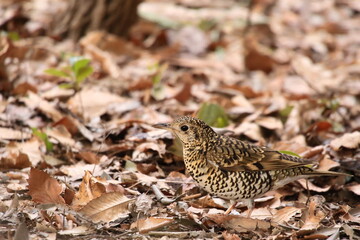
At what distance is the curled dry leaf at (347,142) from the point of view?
5858 millimetres

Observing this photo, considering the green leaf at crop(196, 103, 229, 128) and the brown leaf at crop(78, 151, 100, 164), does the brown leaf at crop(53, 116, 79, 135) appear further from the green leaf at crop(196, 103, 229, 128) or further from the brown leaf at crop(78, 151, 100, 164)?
the green leaf at crop(196, 103, 229, 128)

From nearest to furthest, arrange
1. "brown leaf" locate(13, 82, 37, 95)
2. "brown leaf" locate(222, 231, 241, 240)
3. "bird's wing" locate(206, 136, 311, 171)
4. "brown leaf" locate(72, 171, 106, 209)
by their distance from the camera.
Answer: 1. "brown leaf" locate(222, 231, 241, 240)
2. "brown leaf" locate(72, 171, 106, 209)
3. "bird's wing" locate(206, 136, 311, 171)
4. "brown leaf" locate(13, 82, 37, 95)

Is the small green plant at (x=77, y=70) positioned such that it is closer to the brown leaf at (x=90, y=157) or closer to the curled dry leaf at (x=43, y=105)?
the curled dry leaf at (x=43, y=105)

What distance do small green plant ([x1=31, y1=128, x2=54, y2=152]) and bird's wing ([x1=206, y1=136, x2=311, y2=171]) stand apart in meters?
1.71

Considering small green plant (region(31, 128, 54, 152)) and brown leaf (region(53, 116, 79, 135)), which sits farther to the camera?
brown leaf (region(53, 116, 79, 135))

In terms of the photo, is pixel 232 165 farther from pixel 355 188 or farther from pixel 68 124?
pixel 68 124

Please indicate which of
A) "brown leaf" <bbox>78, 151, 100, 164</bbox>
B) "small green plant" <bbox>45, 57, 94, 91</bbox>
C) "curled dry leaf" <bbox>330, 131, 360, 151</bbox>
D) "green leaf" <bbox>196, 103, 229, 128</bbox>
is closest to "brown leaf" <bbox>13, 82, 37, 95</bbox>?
"small green plant" <bbox>45, 57, 94, 91</bbox>

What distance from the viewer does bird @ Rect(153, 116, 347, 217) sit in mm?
4887

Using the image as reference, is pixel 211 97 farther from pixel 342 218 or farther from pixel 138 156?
pixel 342 218

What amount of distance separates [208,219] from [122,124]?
200cm

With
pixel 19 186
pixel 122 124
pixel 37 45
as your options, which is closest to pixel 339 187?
pixel 122 124

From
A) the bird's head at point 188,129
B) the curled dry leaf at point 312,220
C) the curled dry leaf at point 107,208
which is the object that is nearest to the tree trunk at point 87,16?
the bird's head at point 188,129

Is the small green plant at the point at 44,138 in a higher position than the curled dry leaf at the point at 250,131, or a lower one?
higher

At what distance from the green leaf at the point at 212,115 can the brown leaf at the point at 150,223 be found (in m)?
2.23
